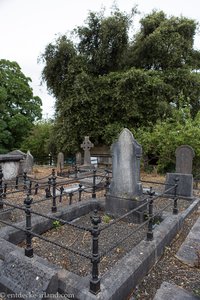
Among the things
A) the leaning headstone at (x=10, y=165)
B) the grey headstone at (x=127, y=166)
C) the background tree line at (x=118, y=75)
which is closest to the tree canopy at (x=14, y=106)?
the background tree line at (x=118, y=75)

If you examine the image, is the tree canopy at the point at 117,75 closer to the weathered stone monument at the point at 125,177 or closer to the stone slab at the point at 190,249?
the weathered stone monument at the point at 125,177

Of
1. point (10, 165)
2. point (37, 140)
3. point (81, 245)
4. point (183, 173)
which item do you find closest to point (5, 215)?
point (81, 245)

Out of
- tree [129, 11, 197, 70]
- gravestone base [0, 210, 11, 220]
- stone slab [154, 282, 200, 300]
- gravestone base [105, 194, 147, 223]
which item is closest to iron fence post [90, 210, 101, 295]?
stone slab [154, 282, 200, 300]

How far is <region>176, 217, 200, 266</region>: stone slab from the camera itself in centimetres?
375

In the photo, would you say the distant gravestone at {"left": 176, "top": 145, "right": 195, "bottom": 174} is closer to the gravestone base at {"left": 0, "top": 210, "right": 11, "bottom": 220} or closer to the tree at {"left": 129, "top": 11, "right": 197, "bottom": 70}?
the gravestone base at {"left": 0, "top": 210, "right": 11, "bottom": 220}

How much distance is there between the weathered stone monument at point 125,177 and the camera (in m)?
5.83

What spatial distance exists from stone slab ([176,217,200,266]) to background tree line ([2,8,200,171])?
11.3 meters

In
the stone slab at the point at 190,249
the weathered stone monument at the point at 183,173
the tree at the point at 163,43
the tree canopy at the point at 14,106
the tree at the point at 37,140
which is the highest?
the tree at the point at 163,43

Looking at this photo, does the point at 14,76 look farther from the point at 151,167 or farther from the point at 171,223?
the point at 171,223

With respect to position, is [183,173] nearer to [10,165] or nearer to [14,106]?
[10,165]

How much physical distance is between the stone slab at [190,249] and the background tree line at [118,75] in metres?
11.3

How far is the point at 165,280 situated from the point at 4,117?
2301 cm

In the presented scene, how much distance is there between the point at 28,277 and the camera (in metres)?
2.78

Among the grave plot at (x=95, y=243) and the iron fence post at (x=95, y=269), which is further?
the grave plot at (x=95, y=243)
